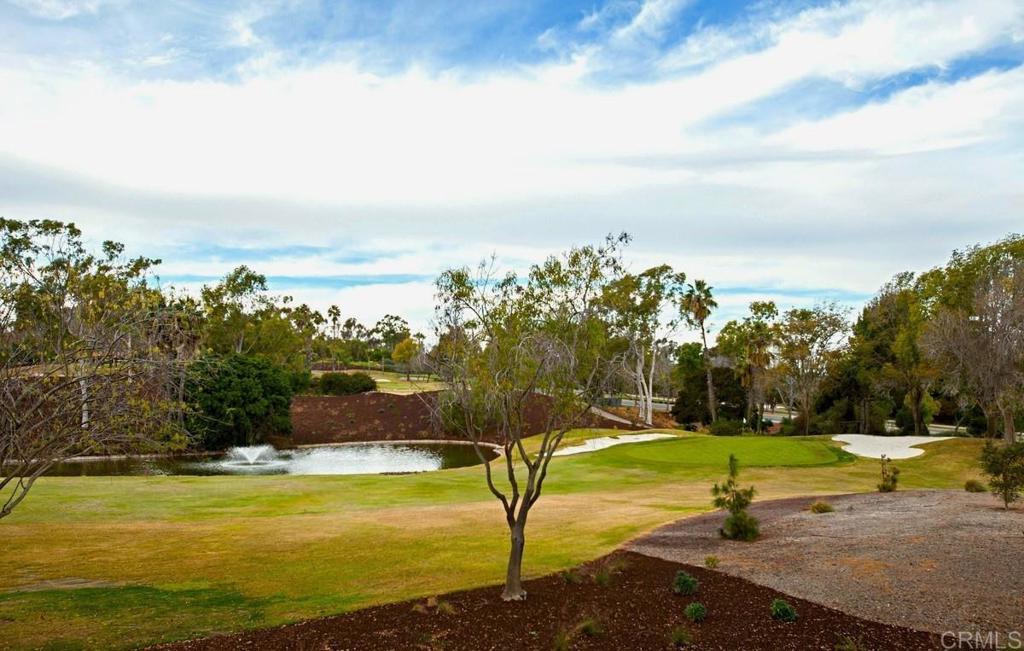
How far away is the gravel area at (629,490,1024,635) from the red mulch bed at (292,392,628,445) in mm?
43692

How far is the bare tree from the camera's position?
38.0 meters

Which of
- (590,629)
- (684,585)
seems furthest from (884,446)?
(590,629)

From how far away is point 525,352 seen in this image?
11.6m

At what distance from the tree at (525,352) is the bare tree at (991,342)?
110 ft

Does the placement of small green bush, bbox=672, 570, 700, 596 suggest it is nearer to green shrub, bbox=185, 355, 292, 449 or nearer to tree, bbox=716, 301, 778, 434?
green shrub, bbox=185, 355, 292, 449

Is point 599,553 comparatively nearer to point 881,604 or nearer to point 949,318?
point 881,604

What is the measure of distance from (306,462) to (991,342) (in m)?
43.1

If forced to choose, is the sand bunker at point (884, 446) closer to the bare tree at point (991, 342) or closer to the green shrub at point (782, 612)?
the bare tree at point (991, 342)

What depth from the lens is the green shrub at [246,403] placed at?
2074 inches

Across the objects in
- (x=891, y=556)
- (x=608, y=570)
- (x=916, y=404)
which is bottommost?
(x=608, y=570)

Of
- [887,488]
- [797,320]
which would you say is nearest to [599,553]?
[887,488]

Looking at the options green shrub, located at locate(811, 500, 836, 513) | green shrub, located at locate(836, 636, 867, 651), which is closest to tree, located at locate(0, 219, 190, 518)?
green shrub, located at locate(836, 636, 867, 651)

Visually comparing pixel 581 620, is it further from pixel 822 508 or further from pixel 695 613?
pixel 822 508

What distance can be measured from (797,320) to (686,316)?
10214mm
